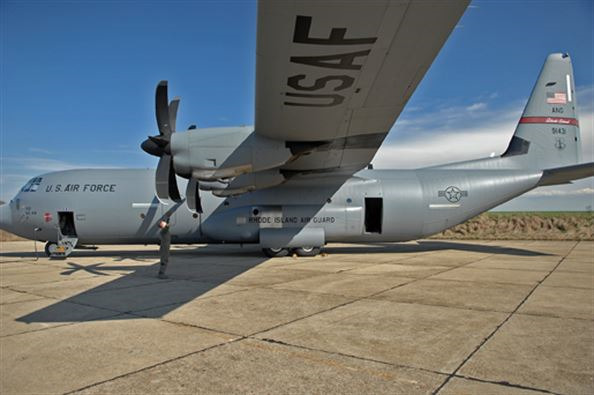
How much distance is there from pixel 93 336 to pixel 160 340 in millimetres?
1039

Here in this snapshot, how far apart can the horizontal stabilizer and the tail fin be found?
0.78 meters

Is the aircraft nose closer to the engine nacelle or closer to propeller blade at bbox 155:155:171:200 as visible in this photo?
propeller blade at bbox 155:155:171:200

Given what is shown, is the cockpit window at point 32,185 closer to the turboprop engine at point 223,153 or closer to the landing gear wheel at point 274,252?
the turboprop engine at point 223,153

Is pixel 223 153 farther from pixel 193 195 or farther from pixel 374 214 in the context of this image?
pixel 374 214

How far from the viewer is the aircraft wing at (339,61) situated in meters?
4.32

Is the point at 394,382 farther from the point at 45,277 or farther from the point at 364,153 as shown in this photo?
the point at 45,277

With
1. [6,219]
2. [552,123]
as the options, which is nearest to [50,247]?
[6,219]

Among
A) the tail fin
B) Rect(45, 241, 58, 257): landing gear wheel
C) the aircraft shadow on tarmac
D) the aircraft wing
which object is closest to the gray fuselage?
Rect(45, 241, 58, 257): landing gear wheel

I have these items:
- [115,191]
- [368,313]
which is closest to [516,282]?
[368,313]

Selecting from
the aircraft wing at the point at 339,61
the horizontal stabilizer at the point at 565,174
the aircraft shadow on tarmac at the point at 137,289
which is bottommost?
the aircraft shadow on tarmac at the point at 137,289

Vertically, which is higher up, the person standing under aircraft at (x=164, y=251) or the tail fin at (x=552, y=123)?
the tail fin at (x=552, y=123)

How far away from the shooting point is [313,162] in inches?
475

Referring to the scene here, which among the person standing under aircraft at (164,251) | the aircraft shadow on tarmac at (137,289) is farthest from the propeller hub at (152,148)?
the aircraft shadow on tarmac at (137,289)

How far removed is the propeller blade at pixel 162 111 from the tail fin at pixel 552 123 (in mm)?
13821
